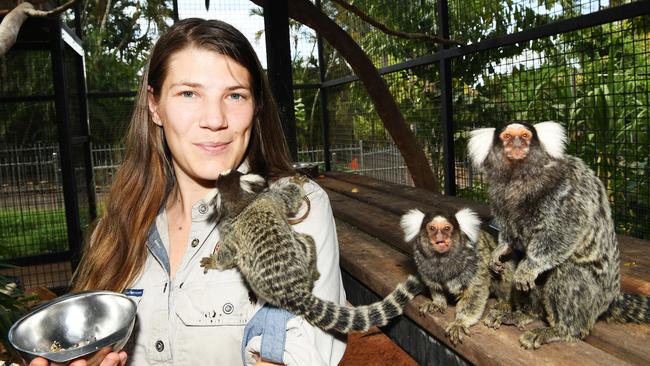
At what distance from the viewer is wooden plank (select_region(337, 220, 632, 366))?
56.3 inches

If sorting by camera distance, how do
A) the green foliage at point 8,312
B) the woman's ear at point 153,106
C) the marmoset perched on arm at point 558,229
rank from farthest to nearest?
Answer: the green foliage at point 8,312, the woman's ear at point 153,106, the marmoset perched on arm at point 558,229

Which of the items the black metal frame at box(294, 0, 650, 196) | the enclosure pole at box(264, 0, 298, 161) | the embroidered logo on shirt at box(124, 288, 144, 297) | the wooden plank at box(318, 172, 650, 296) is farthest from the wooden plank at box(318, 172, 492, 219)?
the embroidered logo on shirt at box(124, 288, 144, 297)

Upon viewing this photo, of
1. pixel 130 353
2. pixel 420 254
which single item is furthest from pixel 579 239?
pixel 130 353

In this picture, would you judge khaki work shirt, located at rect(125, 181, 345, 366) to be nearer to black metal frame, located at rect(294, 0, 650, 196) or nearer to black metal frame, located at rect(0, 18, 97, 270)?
black metal frame, located at rect(294, 0, 650, 196)

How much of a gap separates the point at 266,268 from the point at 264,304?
0.11 meters

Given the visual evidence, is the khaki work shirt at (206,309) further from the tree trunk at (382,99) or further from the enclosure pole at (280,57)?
the tree trunk at (382,99)

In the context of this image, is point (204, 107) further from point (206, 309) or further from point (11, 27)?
point (11, 27)

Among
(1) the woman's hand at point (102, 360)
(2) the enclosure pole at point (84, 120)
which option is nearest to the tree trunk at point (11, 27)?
(2) the enclosure pole at point (84, 120)

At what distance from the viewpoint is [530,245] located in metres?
1.81

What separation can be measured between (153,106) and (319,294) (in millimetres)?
890

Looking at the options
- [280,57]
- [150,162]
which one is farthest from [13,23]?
[150,162]

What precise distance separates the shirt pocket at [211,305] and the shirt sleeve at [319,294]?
0.48 feet

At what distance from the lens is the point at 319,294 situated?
1.74m

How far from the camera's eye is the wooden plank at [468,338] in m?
1.43
